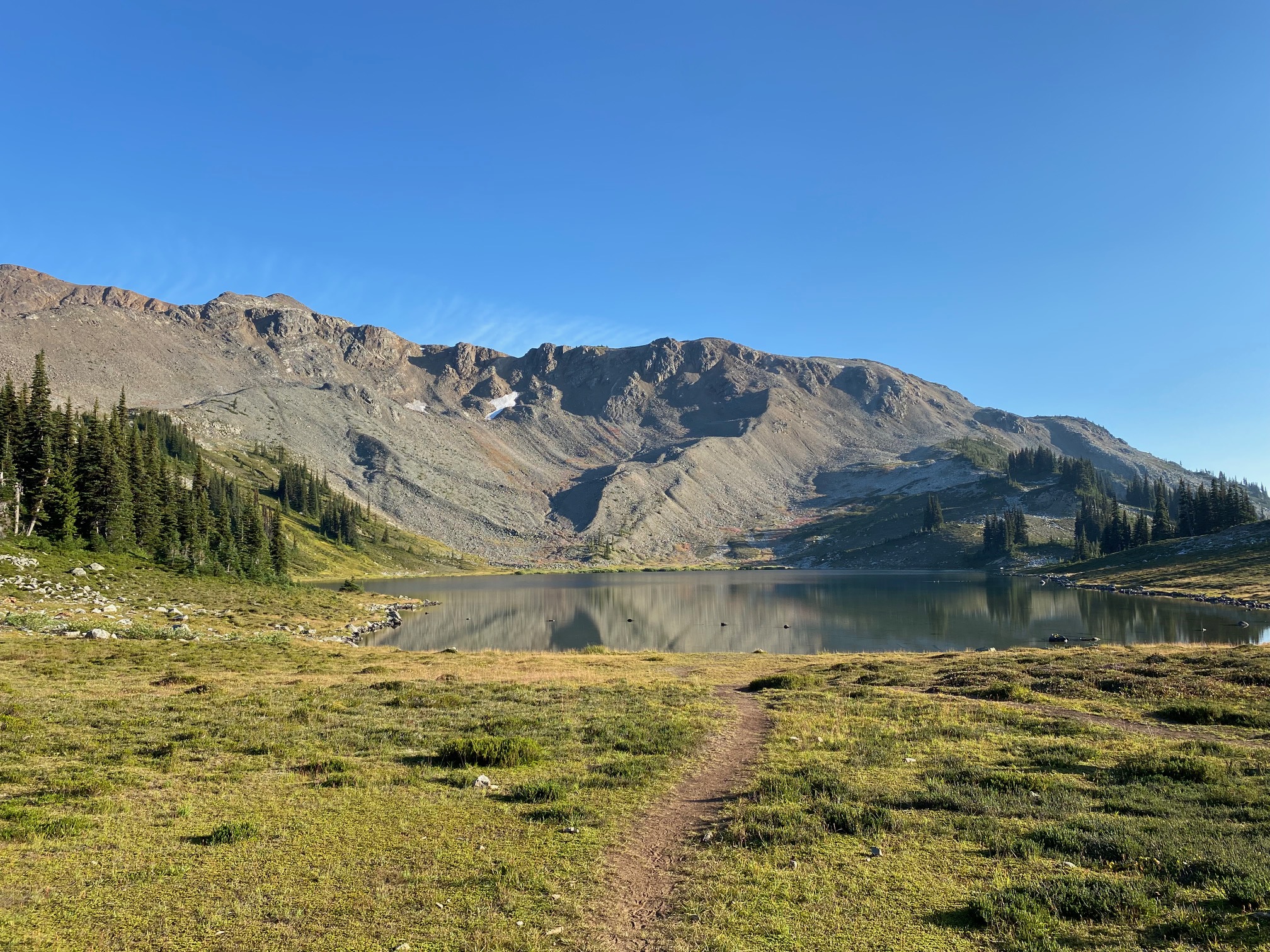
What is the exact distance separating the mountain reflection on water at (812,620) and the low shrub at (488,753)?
50.2 metres

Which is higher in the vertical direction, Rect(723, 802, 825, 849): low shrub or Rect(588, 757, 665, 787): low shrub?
Rect(723, 802, 825, 849): low shrub

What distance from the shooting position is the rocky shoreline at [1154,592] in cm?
9056

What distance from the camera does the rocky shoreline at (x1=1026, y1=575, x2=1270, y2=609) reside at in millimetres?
90562

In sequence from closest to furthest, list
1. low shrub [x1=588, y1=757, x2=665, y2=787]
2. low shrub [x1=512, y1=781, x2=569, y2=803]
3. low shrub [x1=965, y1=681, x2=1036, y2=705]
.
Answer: low shrub [x1=512, y1=781, x2=569, y2=803] → low shrub [x1=588, y1=757, x2=665, y2=787] → low shrub [x1=965, y1=681, x2=1036, y2=705]

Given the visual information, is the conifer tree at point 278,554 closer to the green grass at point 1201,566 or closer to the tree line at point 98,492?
the tree line at point 98,492

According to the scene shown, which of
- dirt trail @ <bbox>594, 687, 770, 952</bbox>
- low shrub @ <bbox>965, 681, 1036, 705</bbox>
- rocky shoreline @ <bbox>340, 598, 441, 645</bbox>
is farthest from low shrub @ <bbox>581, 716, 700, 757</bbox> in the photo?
rocky shoreline @ <bbox>340, 598, 441, 645</bbox>

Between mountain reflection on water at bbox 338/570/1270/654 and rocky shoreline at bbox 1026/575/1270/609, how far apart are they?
10.00 ft

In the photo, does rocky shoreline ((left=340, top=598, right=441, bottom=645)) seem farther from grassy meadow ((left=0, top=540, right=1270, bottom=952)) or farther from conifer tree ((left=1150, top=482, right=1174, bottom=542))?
conifer tree ((left=1150, top=482, right=1174, bottom=542))

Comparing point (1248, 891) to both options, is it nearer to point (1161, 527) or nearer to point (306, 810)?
point (306, 810)

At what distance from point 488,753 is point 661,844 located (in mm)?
6942

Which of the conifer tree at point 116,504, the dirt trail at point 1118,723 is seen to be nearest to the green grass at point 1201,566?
the dirt trail at point 1118,723

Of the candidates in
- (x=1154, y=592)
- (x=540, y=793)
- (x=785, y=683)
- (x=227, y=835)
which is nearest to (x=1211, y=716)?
(x=785, y=683)

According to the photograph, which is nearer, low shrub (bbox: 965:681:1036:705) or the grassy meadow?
the grassy meadow

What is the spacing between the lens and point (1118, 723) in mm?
22547
